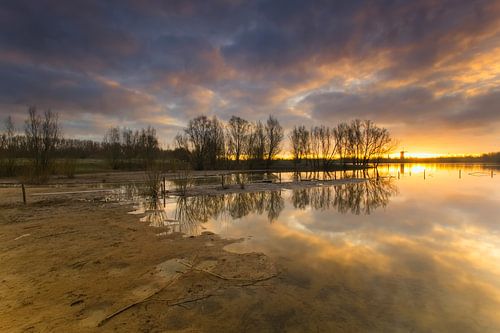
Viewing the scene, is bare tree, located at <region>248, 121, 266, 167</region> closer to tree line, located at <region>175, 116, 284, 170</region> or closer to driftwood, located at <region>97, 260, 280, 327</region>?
tree line, located at <region>175, 116, 284, 170</region>

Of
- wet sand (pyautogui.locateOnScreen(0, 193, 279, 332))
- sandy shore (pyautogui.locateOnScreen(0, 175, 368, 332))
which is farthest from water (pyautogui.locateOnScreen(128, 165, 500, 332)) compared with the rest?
wet sand (pyautogui.locateOnScreen(0, 193, 279, 332))

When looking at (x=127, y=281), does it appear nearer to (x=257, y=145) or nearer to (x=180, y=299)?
(x=180, y=299)

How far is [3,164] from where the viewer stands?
3019 centimetres

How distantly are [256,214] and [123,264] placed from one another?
25.0 feet

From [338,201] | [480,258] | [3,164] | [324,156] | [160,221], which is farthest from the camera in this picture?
[324,156]

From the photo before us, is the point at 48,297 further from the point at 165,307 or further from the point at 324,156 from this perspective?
the point at 324,156

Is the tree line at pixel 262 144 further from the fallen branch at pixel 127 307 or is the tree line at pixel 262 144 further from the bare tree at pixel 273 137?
the fallen branch at pixel 127 307

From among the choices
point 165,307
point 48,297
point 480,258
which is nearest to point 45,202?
point 48,297

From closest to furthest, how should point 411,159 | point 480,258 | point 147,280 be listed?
point 147,280, point 480,258, point 411,159

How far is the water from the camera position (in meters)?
4.32

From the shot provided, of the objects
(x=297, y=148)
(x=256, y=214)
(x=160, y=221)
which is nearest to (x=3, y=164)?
(x=160, y=221)

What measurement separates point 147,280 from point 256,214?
802 cm

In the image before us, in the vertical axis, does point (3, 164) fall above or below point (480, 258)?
above

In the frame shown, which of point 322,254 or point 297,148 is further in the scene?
point 297,148
